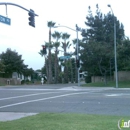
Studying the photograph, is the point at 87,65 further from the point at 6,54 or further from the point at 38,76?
the point at 38,76

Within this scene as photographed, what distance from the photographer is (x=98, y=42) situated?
45.7m

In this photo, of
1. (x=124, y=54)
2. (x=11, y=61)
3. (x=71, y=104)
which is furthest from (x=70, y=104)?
(x=11, y=61)

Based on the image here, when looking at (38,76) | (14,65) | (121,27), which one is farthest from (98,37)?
(38,76)

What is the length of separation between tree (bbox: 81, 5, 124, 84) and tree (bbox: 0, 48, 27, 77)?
2400cm

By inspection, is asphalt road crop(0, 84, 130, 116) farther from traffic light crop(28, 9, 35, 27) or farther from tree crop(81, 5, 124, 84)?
tree crop(81, 5, 124, 84)

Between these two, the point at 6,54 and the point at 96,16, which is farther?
the point at 6,54

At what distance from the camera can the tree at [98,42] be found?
42.8m

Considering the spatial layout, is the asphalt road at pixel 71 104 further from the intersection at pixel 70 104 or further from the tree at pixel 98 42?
the tree at pixel 98 42

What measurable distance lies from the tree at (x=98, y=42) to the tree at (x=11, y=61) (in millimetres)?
23998

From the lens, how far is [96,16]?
5291cm

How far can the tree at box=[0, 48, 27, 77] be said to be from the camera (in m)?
71.6

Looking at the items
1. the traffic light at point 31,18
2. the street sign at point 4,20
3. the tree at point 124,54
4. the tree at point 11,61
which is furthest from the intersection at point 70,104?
the tree at point 11,61

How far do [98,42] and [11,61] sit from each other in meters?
31.7

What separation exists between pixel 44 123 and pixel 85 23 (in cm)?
4520
